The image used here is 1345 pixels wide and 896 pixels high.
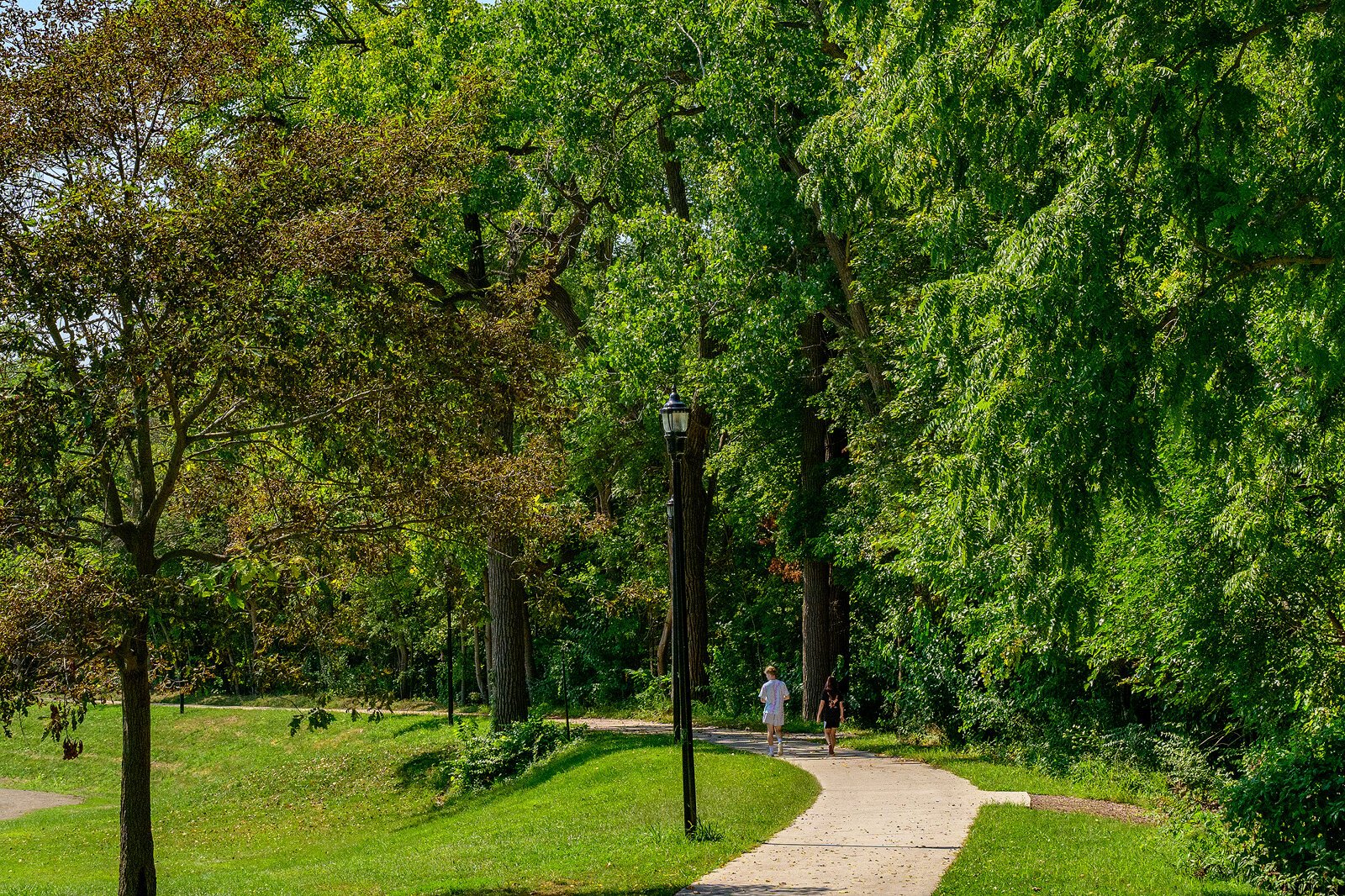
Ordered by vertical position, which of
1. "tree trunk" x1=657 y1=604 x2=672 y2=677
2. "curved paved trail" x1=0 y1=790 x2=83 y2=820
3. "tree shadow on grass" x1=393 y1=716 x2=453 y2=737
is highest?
"tree trunk" x1=657 y1=604 x2=672 y2=677

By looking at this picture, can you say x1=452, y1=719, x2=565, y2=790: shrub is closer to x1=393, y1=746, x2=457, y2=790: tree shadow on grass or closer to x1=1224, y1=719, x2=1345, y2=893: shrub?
x1=393, y1=746, x2=457, y2=790: tree shadow on grass

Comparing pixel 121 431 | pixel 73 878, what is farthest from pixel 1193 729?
pixel 73 878

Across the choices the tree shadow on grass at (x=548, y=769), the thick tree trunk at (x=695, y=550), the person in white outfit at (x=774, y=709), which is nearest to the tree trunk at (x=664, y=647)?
the thick tree trunk at (x=695, y=550)

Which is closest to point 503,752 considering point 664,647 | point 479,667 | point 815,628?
point 815,628

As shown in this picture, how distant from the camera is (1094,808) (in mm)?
15070

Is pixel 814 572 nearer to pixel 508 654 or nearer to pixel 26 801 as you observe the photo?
pixel 508 654

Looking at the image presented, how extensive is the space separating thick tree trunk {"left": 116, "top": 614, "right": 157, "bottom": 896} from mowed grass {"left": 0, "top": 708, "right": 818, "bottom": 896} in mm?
1522

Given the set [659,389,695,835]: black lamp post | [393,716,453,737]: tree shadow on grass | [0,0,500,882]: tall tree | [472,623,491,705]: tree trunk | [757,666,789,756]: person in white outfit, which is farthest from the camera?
[472,623,491,705]: tree trunk

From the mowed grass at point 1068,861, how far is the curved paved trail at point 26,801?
24615 mm

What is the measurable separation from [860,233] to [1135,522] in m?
8.94

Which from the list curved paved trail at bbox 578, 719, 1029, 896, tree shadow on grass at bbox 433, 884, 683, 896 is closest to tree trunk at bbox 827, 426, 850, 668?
curved paved trail at bbox 578, 719, 1029, 896

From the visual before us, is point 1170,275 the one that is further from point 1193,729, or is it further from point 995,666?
point 995,666

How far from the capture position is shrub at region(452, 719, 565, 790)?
23.9 m

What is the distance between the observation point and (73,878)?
1806cm
